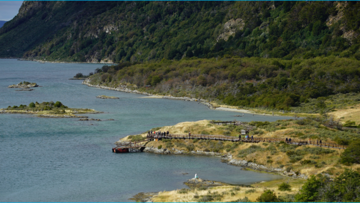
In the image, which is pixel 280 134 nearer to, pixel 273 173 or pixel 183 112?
pixel 273 173

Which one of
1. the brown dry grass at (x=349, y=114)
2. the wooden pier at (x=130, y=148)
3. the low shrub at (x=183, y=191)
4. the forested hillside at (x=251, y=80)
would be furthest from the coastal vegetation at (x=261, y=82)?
the low shrub at (x=183, y=191)

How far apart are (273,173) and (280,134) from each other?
12.5 meters

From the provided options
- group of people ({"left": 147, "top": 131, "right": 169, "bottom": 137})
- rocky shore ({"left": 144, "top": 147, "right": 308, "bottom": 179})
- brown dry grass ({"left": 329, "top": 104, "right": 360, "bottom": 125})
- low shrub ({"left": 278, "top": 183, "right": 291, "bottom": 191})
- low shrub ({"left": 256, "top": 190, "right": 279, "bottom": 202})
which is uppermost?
brown dry grass ({"left": 329, "top": 104, "right": 360, "bottom": 125})

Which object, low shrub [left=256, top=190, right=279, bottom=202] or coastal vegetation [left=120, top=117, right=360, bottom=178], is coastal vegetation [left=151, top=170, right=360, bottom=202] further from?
coastal vegetation [left=120, top=117, right=360, bottom=178]

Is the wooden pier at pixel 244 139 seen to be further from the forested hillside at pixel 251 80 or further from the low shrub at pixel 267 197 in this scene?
the forested hillside at pixel 251 80

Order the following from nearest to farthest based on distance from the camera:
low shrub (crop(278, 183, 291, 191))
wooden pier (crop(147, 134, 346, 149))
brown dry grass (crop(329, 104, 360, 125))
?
low shrub (crop(278, 183, 291, 191)) → wooden pier (crop(147, 134, 346, 149)) → brown dry grass (crop(329, 104, 360, 125))

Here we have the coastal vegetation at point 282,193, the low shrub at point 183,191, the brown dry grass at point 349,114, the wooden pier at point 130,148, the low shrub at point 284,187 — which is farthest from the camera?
the brown dry grass at point 349,114

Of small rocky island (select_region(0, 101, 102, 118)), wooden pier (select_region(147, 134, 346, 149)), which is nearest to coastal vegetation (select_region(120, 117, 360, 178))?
wooden pier (select_region(147, 134, 346, 149))

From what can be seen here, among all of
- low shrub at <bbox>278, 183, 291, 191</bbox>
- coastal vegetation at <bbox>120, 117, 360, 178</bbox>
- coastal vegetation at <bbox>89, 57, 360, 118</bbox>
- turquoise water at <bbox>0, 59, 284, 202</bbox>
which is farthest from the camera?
coastal vegetation at <bbox>89, 57, 360, 118</bbox>

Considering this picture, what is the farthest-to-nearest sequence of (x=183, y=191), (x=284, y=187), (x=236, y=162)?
(x=236, y=162) < (x=284, y=187) < (x=183, y=191)

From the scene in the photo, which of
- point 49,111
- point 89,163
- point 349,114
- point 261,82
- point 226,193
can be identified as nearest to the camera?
point 226,193

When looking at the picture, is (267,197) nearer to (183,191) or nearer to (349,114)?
(183,191)

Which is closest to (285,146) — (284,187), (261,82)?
(284,187)

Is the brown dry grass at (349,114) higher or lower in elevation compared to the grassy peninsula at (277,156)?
higher
